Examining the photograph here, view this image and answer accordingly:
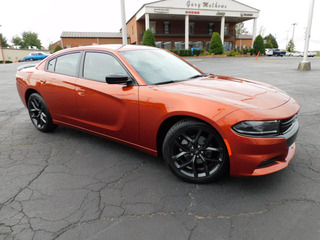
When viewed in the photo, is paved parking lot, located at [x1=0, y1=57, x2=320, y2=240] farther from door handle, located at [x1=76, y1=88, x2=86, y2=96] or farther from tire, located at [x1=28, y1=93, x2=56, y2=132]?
door handle, located at [x1=76, y1=88, x2=86, y2=96]

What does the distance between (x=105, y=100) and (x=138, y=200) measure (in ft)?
4.54

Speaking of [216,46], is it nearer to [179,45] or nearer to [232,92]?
[179,45]

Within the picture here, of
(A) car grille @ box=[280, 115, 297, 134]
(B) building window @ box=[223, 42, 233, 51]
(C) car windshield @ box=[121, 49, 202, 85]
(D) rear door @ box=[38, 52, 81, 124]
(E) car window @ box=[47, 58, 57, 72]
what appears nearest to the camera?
(A) car grille @ box=[280, 115, 297, 134]

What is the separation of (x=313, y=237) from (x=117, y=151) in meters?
2.57

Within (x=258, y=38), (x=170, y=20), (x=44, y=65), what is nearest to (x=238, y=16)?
(x=258, y=38)

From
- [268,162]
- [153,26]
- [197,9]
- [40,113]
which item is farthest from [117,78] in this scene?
[153,26]

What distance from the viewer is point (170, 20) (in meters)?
43.9

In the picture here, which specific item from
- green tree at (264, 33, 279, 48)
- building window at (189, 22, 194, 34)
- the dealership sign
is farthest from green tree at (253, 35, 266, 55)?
green tree at (264, 33, 279, 48)

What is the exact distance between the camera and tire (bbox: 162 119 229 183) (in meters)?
2.54

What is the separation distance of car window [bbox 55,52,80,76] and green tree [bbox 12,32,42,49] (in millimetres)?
92178

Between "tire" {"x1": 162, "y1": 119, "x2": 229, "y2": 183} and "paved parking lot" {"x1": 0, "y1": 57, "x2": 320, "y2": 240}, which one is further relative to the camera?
"tire" {"x1": 162, "y1": 119, "x2": 229, "y2": 183}

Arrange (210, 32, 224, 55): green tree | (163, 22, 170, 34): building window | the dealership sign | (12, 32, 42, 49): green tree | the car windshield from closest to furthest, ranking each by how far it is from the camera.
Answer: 1. the car windshield
2. (210, 32, 224, 55): green tree
3. the dealership sign
4. (163, 22, 170, 34): building window
5. (12, 32, 42, 49): green tree

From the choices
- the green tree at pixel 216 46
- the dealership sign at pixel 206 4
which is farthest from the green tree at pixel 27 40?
the green tree at pixel 216 46

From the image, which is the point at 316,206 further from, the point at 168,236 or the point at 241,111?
the point at 168,236
